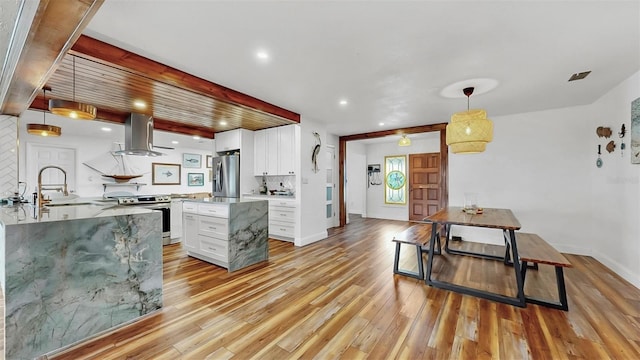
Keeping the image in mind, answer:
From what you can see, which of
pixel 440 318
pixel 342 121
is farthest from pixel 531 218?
pixel 342 121

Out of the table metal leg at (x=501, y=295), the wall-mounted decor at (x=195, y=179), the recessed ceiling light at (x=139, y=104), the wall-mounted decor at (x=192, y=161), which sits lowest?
the table metal leg at (x=501, y=295)

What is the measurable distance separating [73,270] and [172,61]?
6.65ft

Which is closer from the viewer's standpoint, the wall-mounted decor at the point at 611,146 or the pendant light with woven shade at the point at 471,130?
the pendant light with woven shade at the point at 471,130

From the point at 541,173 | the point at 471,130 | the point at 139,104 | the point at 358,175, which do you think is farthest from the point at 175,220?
the point at 541,173

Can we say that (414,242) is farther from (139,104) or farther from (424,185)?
(424,185)

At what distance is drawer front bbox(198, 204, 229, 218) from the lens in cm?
316

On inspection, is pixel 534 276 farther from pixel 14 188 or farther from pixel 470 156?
pixel 14 188

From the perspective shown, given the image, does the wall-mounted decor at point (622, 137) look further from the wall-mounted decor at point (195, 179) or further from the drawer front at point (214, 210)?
the wall-mounted decor at point (195, 179)

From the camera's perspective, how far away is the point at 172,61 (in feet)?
8.12

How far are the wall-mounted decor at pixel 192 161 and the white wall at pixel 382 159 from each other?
5.65 meters

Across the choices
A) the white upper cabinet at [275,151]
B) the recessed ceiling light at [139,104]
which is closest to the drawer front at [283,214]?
the white upper cabinet at [275,151]

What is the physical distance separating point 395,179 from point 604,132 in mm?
4451

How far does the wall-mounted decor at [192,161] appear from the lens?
7.72 m

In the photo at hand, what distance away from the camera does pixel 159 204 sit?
14.1 ft
